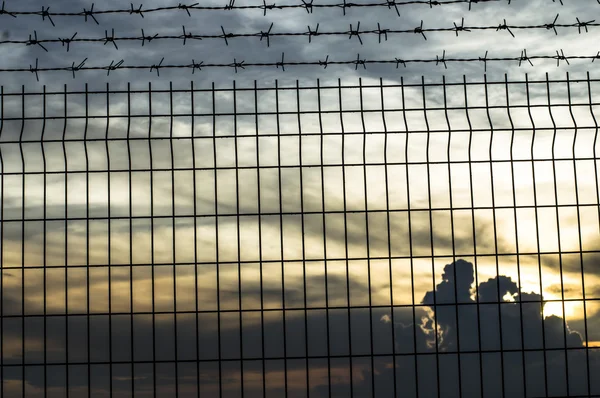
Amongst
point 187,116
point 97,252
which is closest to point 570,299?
point 187,116

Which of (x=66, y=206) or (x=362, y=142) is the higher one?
(x=362, y=142)

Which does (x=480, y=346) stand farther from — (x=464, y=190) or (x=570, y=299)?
(x=464, y=190)

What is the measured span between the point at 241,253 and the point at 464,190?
3242 millimetres

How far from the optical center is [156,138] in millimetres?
10195

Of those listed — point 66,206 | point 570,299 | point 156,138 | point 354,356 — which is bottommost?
point 354,356

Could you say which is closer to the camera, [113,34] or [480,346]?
[113,34]

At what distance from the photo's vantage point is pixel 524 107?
11.0m

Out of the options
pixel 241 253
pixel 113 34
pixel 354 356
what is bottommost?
pixel 354 356

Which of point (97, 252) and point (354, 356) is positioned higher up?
point (97, 252)

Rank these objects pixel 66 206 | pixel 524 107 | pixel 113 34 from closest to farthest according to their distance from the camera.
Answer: pixel 113 34 → pixel 66 206 → pixel 524 107

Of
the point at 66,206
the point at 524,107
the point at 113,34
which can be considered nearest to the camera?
the point at 113,34

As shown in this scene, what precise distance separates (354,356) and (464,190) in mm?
2779

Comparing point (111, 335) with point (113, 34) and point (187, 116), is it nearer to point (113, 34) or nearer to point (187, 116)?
point (187, 116)

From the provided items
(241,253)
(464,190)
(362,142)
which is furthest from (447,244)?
(241,253)
